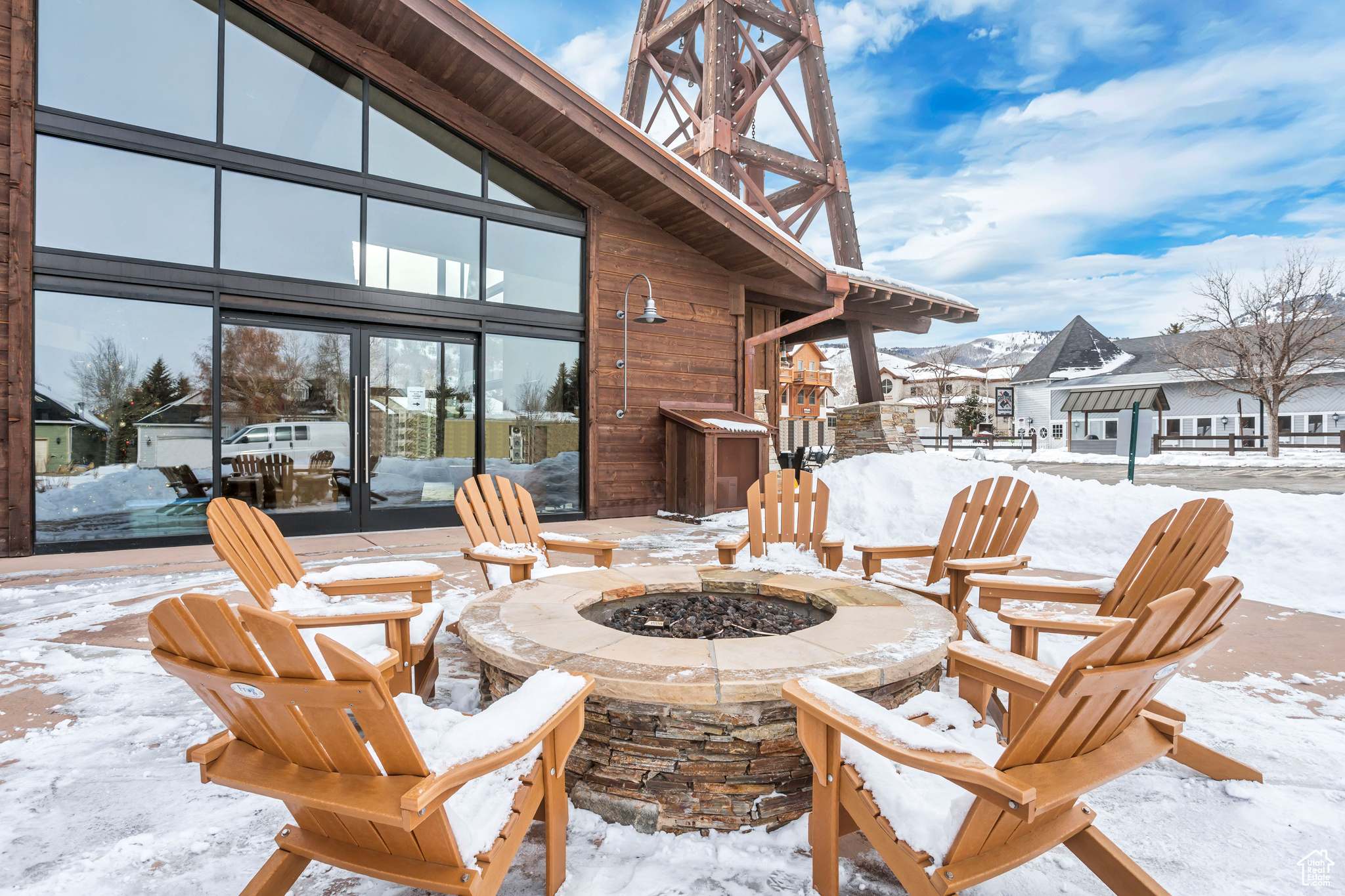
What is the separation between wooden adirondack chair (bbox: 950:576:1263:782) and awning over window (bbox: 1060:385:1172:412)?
18.1 m

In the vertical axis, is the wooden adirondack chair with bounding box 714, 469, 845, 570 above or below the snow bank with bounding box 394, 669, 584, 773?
above

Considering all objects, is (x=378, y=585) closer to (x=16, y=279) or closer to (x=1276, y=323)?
(x=16, y=279)

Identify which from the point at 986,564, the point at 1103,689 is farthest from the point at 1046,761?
the point at 986,564

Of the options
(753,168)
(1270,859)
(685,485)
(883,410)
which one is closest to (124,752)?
(1270,859)

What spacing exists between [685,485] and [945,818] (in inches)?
255

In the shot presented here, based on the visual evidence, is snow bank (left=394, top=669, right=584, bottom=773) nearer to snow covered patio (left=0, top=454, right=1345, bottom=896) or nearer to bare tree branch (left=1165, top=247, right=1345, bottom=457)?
snow covered patio (left=0, top=454, right=1345, bottom=896)

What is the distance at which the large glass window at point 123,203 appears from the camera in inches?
212

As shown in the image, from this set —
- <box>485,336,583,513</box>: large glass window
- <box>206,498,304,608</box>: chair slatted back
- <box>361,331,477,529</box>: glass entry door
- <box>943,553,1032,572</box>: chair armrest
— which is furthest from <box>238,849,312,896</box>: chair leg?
<box>485,336,583,513</box>: large glass window

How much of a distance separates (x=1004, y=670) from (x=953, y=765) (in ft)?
2.09

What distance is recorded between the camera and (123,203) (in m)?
5.61

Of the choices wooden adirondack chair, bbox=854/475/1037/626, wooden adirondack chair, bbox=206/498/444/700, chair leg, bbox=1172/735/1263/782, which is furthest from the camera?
wooden adirondack chair, bbox=854/475/1037/626

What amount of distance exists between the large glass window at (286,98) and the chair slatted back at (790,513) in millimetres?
5725

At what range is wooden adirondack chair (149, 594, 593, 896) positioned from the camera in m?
0.97

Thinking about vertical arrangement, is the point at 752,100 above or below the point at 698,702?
above
